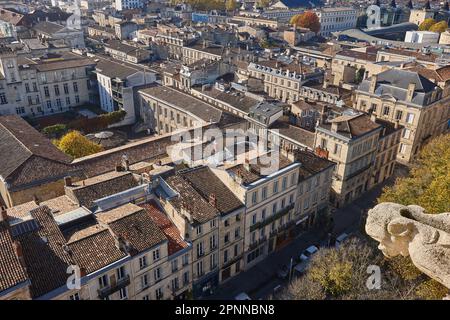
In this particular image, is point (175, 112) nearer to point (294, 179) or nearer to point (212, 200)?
point (294, 179)

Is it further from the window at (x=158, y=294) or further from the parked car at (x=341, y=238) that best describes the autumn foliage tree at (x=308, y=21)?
the window at (x=158, y=294)

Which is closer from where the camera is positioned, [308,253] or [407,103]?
[308,253]

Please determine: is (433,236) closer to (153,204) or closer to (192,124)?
(153,204)

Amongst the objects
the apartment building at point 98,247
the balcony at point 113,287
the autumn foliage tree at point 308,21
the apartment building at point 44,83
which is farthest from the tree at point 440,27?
the balcony at point 113,287

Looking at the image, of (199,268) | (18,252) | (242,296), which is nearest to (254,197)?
(199,268)
